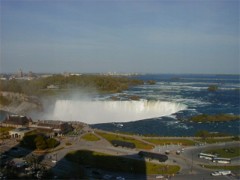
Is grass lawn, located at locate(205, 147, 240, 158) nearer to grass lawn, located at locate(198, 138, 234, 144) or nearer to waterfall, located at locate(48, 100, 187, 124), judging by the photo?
grass lawn, located at locate(198, 138, 234, 144)

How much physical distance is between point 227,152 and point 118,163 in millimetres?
7790

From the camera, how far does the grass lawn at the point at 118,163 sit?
17186 mm

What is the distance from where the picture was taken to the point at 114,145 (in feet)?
70.9

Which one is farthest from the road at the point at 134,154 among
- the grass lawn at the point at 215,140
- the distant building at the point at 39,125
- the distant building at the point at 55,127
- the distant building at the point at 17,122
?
the distant building at the point at 17,122

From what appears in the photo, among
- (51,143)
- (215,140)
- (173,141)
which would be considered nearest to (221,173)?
(173,141)

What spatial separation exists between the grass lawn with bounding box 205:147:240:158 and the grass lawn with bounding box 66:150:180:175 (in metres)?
4.21

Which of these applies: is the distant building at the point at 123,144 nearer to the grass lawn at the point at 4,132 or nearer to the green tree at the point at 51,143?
the green tree at the point at 51,143

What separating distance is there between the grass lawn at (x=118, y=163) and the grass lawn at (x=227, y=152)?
421cm

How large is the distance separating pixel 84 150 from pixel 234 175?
940 centimetres

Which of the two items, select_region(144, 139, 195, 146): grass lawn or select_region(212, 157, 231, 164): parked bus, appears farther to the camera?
select_region(144, 139, 195, 146): grass lawn

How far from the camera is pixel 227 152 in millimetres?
20734

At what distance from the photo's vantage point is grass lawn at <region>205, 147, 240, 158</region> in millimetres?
20103

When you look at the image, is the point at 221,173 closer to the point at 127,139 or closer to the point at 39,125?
the point at 127,139

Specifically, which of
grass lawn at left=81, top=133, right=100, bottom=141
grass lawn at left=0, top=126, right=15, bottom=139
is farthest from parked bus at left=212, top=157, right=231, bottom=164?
grass lawn at left=0, top=126, right=15, bottom=139
